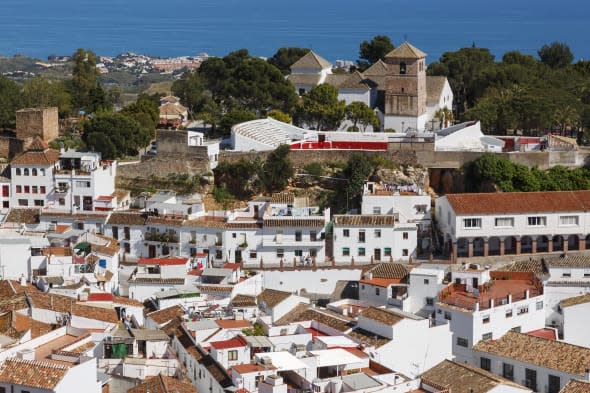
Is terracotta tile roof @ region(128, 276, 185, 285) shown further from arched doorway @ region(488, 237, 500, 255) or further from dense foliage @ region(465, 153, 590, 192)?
dense foliage @ region(465, 153, 590, 192)

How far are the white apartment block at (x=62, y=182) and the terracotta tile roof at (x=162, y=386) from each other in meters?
12.8

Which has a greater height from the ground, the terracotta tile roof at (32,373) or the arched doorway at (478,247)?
the arched doorway at (478,247)

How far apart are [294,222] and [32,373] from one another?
1306 cm

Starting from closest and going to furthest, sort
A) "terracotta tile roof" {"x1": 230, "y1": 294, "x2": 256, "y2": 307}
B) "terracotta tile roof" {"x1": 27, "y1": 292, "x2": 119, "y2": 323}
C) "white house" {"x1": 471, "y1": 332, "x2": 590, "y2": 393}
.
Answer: "white house" {"x1": 471, "y1": 332, "x2": 590, "y2": 393}
"terracotta tile roof" {"x1": 27, "y1": 292, "x2": 119, "y2": 323}
"terracotta tile roof" {"x1": 230, "y1": 294, "x2": 256, "y2": 307}

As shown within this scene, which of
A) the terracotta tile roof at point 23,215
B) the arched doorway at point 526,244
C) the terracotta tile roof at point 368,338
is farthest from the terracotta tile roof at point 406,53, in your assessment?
the terracotta tile roof at point 368,338

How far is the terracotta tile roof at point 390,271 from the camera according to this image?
33156 mm

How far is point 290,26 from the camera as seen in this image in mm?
136250

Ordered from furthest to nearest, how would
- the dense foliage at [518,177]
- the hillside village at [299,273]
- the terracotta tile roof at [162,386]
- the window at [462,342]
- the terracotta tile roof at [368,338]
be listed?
the dense foliage at [518,177]
the window at [462,342]
the terracotta tile roof at [368,338]
the hillside village at [299,273]
the terracotta tile roof at [162,386]

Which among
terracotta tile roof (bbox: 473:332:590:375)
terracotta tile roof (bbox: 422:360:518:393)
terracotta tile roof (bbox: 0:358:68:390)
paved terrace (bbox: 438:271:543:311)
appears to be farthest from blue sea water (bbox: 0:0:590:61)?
→ terracotta tile roof (bbox: 0:358:68:390)

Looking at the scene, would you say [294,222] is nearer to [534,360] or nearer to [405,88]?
[534,360]

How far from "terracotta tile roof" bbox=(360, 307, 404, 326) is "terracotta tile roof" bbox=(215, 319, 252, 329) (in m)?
2.91

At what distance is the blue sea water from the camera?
373ft

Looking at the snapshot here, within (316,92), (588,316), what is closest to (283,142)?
(316,92)

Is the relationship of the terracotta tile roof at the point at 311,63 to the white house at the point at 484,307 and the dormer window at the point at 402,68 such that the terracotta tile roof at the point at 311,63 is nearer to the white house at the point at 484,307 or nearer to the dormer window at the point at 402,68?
the dormer window at the point at 402,68
